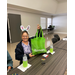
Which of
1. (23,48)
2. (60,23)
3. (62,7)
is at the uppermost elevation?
(62,7)

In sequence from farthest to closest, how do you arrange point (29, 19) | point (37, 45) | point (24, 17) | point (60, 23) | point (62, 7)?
point (60, 23), point (62, 7), point (29, 19), point (24, 17), point (37, 45)

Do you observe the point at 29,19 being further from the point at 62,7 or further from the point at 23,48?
the point at 23,48

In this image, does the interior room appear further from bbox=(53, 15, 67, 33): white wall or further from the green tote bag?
the green tote bag

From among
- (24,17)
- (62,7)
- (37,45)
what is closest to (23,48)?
(37,45)

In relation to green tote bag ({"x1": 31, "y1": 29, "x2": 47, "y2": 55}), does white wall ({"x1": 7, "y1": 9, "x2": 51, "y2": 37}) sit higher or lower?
higher

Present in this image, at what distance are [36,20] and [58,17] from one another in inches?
139

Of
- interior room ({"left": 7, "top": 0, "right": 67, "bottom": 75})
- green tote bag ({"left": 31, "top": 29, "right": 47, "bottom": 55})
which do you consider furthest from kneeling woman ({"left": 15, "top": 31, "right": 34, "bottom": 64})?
interior room ({"left": 7, "top": 0, "right": 67, "bottom": 75})

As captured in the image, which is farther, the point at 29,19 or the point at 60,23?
the point at 60,23

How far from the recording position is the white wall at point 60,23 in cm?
780

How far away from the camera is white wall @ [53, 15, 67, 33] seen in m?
7.80

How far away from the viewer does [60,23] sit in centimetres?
812
